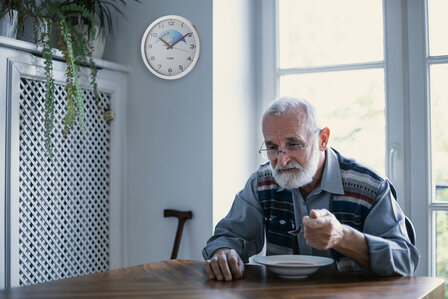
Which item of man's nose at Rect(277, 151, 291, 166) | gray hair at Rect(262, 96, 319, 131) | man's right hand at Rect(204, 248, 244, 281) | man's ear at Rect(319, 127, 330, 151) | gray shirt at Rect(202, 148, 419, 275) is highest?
gray hair at Rect(262, 96, 319, 131)

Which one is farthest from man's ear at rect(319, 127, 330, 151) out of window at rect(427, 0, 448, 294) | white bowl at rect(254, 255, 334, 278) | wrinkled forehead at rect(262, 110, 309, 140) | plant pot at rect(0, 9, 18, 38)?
plant pot at rect(0, 9, 18, 38)

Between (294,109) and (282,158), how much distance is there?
0.20m

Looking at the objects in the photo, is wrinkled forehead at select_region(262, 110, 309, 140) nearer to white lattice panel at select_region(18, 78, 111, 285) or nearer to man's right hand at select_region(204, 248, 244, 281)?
man's right hand at select_region(204, 248, 244, 281)

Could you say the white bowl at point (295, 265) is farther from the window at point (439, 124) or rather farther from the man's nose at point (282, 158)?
the window at point (439, 124)

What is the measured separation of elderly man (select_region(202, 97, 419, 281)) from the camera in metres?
1.97

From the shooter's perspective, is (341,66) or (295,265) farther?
(341,66)

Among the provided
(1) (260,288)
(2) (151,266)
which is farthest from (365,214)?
(2) (151,266)

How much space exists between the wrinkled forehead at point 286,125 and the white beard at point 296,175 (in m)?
0.11

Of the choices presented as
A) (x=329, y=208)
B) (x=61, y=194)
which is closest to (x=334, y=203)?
(x=329, y=208)

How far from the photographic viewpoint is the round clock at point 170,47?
3273 mm

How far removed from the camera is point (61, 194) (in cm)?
299

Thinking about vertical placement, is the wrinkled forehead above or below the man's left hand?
above

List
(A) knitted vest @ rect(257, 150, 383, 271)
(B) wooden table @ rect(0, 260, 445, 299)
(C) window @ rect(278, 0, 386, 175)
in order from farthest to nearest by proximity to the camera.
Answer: (C) window @ rect(278, 0, 386, 175) < (A) knitted vest @ rect(257, 150, 383, 271) < (B) wooden table @ rect(0, 260, 445, 299)

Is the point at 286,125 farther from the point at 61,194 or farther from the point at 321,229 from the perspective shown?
the point at 61,194
